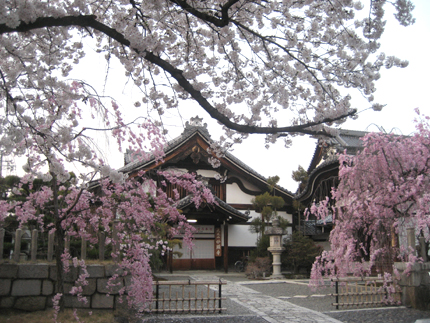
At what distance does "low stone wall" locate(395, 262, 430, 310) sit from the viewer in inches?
285

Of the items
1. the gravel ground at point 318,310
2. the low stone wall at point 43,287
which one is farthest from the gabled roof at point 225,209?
the low stone wall at point 43,287

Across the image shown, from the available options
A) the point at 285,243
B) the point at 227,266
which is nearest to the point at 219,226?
the point at 227,266

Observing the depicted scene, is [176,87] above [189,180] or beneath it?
above

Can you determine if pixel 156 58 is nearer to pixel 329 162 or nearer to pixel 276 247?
pixel 329 162

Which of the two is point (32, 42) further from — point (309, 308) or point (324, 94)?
point (309, 308)

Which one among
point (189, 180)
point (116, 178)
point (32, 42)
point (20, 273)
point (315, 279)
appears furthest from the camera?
point (315, 279)

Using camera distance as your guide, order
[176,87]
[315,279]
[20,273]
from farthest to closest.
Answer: [315,279] → [20,273] → [176,87]

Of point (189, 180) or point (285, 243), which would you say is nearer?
point (189, 180)

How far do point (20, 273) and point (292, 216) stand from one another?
576 inches

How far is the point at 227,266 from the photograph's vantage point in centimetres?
1648

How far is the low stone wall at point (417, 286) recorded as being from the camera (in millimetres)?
7242

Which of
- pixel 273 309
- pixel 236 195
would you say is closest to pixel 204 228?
pixel 236 195

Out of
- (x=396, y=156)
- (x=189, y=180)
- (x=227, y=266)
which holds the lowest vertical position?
(x=227, y=266)

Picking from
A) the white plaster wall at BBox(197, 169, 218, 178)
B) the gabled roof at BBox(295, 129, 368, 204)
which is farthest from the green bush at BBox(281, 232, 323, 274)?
the white plaster wall at BBox(197, 169, 218, 178)
